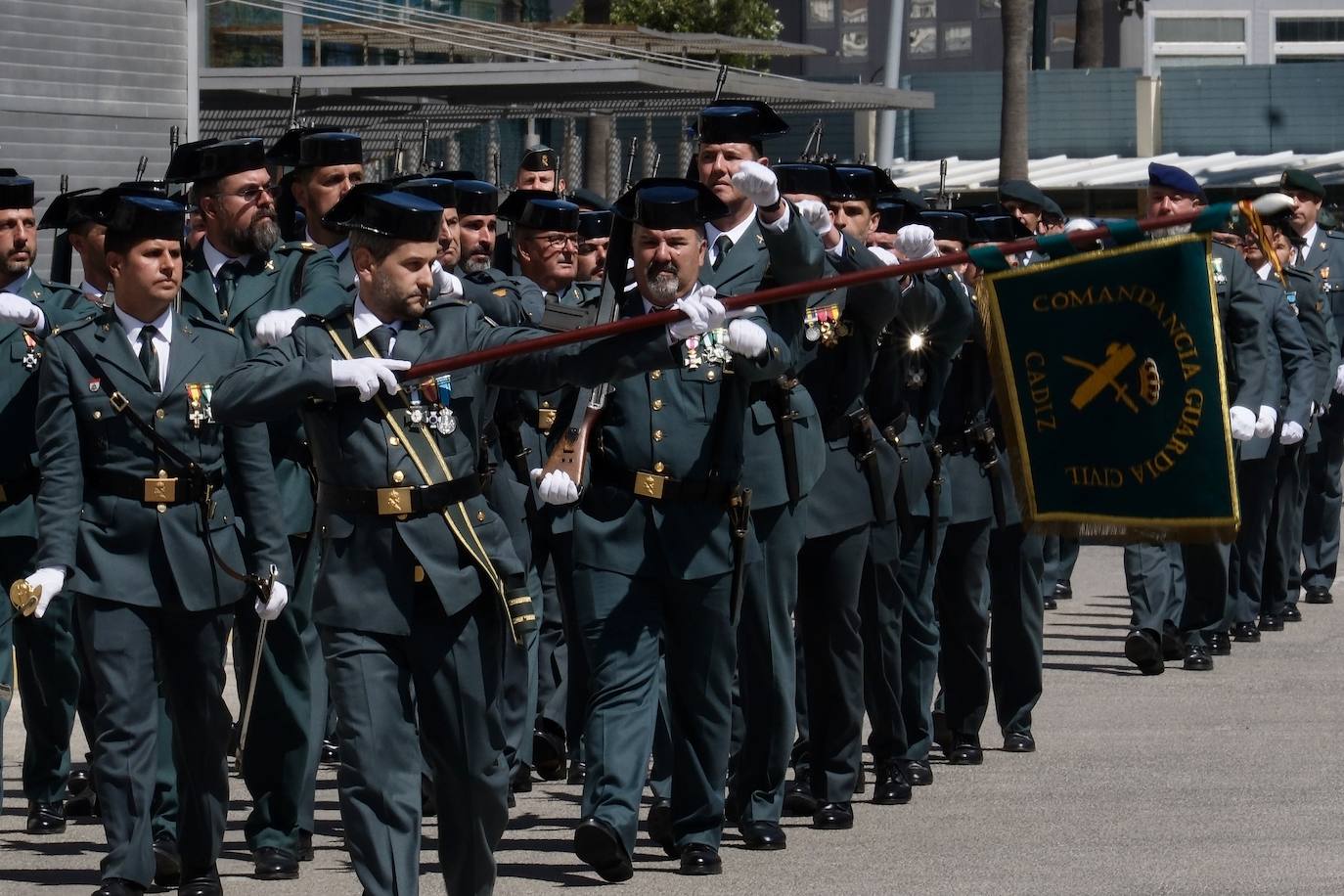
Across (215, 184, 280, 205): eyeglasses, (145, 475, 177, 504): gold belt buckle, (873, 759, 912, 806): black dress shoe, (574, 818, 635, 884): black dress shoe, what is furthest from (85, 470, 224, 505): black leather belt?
(873, 759, 912, 806): black dress shoe

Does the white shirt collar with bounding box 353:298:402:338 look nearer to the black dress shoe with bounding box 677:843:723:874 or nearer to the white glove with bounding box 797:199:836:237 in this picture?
the white glove with bounding box 797:199:836:237

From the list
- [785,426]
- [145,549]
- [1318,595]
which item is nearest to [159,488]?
[145,549]

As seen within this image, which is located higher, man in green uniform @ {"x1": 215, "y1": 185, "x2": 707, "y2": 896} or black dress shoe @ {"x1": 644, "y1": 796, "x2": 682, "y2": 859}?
man in green uniform @ {"x1": 215, "y1": 185, "x2": 707, "y2": 896}

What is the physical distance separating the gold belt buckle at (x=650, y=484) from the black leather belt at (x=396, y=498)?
117 centimetres

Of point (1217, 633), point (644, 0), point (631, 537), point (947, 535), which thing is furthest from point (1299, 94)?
point (631, 537)

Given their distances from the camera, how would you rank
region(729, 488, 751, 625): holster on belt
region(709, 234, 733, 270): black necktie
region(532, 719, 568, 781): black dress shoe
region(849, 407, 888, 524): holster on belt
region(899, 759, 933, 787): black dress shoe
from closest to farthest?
region(729, 488, 751, 625): holster on belt → region(709, 234, 733, 270): black necktie → region(849, 407, 888, 524): holster on belt → region(899, 759, 933, 787): black dress shoe → region(532, 719, 568, 781): black dress shoe

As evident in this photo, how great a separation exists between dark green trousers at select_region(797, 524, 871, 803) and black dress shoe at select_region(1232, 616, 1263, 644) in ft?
16.9

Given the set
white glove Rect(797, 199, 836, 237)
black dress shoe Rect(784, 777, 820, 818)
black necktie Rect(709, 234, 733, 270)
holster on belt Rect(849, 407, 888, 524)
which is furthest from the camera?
black dress shoe Rect(784, 777, 820, 818)

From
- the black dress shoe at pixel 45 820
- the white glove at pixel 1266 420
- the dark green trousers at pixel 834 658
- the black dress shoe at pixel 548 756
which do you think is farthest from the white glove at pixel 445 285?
the white glove at pixel 1266 420

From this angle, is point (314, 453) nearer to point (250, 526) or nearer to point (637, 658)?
point (250, 526)

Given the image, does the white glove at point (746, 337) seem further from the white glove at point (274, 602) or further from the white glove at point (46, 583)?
the white glove at point (46, 583)

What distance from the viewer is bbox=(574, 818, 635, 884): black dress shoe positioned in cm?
762

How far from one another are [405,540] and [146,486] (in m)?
1.13

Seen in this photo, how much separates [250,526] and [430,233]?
1250 mm
